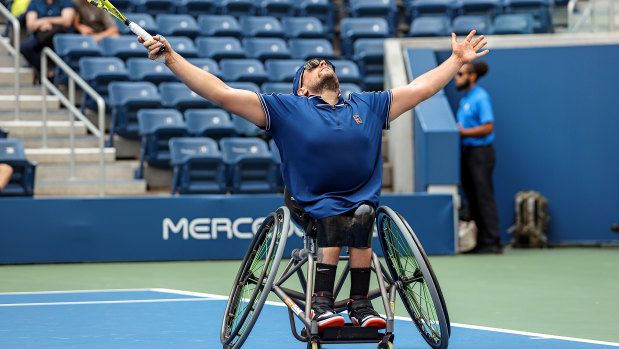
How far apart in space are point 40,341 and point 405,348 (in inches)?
80.7

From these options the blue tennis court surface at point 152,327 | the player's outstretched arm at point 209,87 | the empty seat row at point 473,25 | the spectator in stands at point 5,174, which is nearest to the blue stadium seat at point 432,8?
the empty seat row at point 473,25

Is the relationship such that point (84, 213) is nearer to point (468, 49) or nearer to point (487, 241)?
point (487, 241)

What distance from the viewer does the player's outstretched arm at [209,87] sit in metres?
4.44

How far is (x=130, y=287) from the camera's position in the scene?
812cm

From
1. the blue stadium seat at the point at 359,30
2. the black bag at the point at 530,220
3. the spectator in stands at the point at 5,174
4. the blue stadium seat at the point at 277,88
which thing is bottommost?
the black bag at the point at 530,220

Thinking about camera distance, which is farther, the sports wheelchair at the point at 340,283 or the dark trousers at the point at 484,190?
the dark trousers at the point at 484,190

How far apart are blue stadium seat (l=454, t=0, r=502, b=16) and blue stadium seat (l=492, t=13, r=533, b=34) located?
1.11 m

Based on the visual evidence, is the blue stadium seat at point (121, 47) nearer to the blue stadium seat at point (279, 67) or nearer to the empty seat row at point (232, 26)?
the empty seat row at point (232, 26)

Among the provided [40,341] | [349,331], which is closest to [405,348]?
[349,331]

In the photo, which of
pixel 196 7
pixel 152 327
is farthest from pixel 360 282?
pixel 196 7

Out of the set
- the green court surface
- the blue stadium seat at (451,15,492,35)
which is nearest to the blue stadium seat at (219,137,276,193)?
the green court surface

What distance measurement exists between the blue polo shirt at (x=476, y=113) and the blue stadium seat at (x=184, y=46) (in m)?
4.44

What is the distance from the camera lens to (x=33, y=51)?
1305 centimetres

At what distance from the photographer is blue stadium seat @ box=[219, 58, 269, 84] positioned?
1327 centimetres
